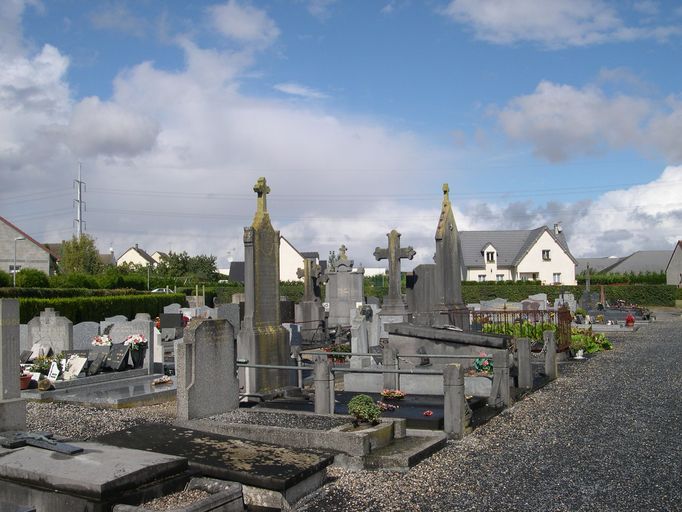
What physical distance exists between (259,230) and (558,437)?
665 cm

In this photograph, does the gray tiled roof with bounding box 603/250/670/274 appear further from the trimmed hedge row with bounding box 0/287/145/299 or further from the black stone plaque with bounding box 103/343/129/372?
the black stone plaque with bounding box 103/343/129/372

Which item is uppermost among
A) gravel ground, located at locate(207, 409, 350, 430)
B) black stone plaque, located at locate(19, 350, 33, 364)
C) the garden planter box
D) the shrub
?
the shrub

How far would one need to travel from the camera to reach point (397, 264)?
24266mm

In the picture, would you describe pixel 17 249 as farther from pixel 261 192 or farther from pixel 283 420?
pixel 283 420

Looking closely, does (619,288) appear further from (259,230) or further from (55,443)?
(55,443)

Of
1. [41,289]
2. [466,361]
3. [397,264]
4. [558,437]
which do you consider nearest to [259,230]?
[466,361]

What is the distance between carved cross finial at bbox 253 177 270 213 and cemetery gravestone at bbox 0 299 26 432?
628cm

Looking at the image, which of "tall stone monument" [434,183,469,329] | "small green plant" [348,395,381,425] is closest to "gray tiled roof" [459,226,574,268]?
"tall stone monument" [434,183,469,329]

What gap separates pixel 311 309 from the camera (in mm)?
24281

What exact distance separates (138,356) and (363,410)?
323 inches

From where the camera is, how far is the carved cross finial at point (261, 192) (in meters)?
13.1

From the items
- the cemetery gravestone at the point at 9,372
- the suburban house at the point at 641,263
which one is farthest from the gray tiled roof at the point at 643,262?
the cemetery gravestone at the point at 9,372

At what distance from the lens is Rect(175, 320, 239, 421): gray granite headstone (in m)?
8.19

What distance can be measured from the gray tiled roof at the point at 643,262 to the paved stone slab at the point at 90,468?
90.4 m
